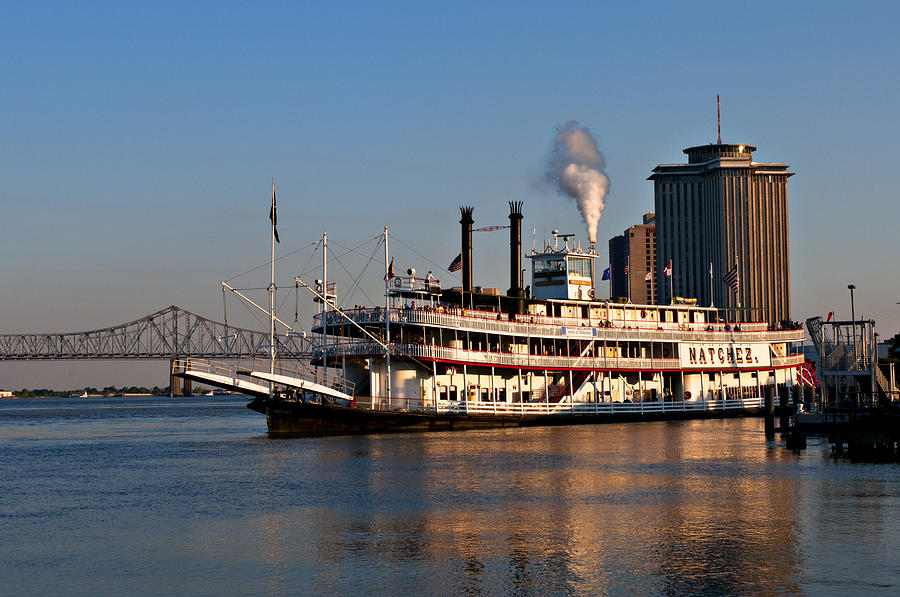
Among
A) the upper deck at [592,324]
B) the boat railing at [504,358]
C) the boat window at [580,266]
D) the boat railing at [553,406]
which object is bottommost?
the boat railing at [553,406]

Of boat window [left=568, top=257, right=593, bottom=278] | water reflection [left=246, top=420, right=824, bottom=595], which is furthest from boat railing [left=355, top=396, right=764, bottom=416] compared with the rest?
boat window [left=568, top=257, right=593, bottom=278]

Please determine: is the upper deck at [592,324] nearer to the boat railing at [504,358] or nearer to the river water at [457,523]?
the boat railing at [504,358]

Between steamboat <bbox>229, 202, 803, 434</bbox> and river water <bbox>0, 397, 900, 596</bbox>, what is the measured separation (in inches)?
374

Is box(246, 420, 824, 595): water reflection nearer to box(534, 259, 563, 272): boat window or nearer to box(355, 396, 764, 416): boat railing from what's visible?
box(355, 396, 764, 416): boat railing

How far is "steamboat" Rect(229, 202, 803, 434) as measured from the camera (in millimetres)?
60312

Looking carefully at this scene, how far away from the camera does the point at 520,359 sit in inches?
2618

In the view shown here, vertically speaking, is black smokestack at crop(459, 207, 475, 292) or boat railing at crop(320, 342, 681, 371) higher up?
black smokestack at crop(459, 207, 475, 292)

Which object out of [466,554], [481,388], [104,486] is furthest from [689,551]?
[481,388]

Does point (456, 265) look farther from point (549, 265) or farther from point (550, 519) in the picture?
point (550, 519)

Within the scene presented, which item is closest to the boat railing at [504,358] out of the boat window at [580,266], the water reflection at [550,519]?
the boat window at [580,266]

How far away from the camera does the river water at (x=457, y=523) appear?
858 inches

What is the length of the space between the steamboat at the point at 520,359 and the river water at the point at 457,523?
9.51 m

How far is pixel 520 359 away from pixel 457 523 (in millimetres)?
38187

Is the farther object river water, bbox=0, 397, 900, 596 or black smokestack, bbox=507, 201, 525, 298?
black smokestack, bbox=507, 201, 525, 298
